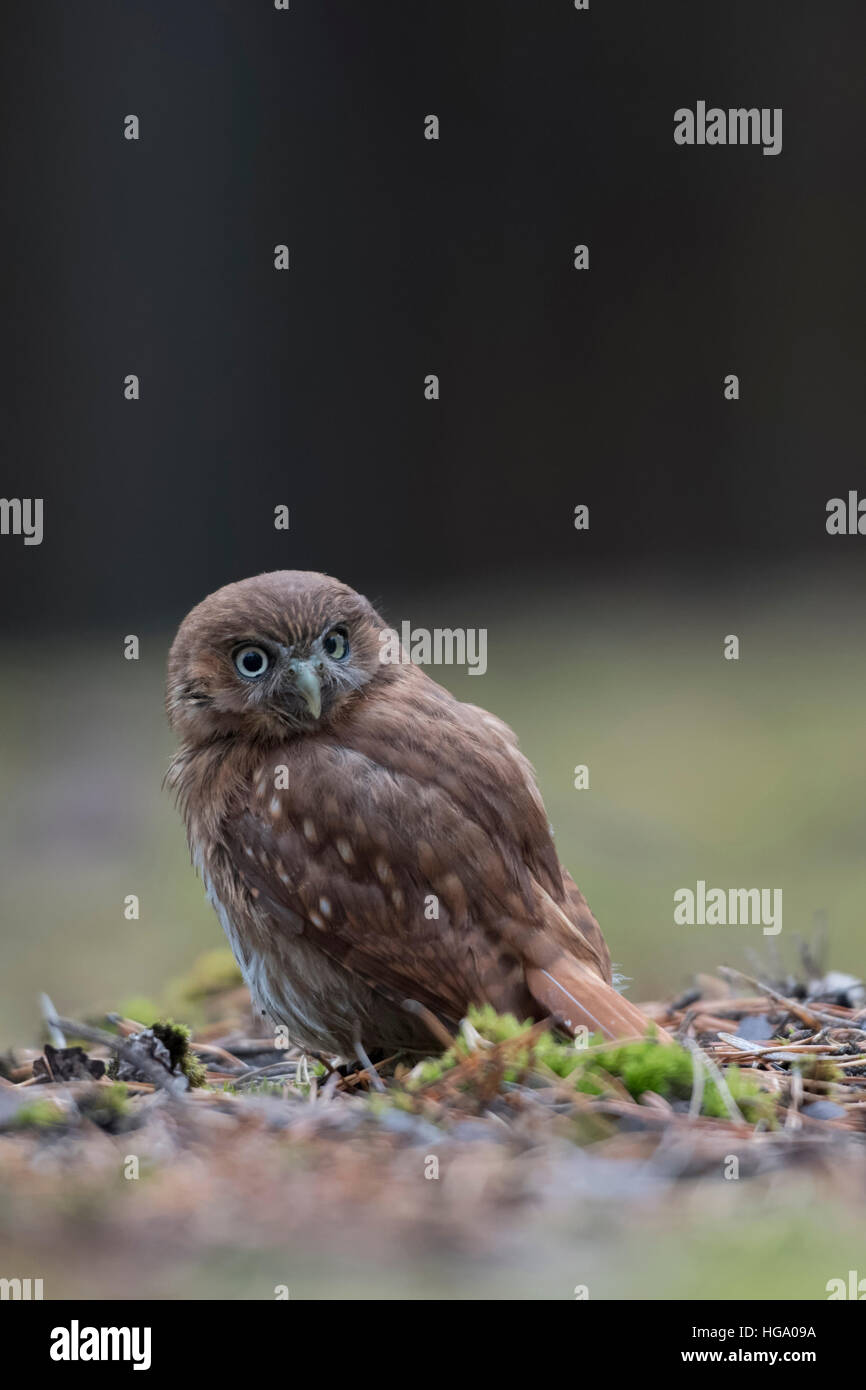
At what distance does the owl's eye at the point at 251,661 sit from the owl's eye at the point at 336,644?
13cm

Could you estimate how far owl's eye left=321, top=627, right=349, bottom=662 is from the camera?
3049 mm

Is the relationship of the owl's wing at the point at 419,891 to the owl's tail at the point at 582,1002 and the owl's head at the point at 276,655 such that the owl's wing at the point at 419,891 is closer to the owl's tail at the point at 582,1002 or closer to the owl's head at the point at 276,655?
the owl's tail at the point at 582,1002

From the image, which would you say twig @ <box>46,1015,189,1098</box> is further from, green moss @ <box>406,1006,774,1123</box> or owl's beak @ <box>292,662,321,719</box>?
owl's beak @ <box>292,662,321,719</box>

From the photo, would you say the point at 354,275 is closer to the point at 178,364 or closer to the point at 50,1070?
the point at 178,364

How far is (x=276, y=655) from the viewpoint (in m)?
2.99

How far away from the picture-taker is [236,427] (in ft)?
29.5

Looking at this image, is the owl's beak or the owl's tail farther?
the owl's beak

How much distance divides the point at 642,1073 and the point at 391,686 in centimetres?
109

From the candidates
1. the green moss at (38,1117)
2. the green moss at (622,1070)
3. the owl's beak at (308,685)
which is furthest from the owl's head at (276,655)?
the green moss at (38,1117)

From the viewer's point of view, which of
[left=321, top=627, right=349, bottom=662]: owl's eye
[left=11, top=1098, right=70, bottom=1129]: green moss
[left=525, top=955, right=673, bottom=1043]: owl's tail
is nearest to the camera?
[left=11, top=1098, right=70, bottom=1129]: green moss

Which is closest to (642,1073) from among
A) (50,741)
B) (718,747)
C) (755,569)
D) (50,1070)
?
(50,1070)

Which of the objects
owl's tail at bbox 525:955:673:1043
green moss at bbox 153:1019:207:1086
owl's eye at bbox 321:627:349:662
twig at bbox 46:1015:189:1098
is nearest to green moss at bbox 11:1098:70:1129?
twig at bbox 46:1015:189:1098

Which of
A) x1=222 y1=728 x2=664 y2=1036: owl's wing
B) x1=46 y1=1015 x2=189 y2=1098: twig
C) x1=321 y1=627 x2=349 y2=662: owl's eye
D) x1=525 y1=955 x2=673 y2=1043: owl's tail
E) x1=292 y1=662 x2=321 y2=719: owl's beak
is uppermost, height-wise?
x1=321 y1=627 x2=349 y2=662: owl's eye

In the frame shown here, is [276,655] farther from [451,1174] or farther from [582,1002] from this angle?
[451,1174]
